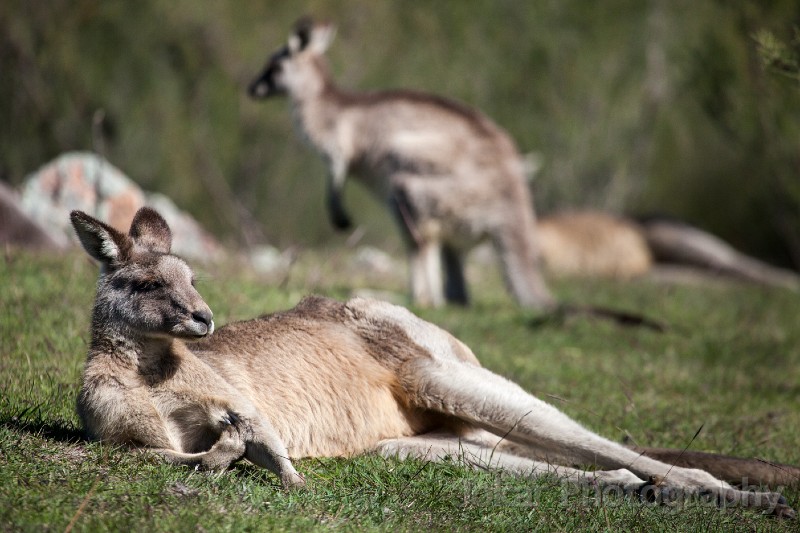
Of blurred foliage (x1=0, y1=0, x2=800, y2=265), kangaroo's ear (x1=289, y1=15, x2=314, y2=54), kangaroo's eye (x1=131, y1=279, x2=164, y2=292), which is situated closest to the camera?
kangaroo's eye (x1=131, y1=279, x2=164, y2=292)

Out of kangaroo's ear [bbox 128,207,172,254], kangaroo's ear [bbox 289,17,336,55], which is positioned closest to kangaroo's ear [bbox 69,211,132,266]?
kangaroo's ear [bbox 128,207,172,254]

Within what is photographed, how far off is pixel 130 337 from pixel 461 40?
1039 cm

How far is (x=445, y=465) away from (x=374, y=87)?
10.5 m

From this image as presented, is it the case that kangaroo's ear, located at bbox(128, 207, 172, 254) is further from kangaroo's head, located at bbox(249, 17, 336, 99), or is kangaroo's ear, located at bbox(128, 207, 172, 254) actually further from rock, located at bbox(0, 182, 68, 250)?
kangaroo's head, located at bbox(249, 17, 336, 99)

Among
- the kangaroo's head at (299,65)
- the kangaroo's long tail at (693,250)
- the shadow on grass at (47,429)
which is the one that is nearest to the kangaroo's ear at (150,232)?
the shadow on grass at (47,429)

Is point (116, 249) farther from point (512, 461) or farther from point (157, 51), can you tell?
point (157, 51)

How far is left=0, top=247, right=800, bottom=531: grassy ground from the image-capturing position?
3.15m

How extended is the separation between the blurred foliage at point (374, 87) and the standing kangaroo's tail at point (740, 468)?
6976mm

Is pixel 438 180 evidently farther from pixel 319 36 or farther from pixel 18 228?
pixel 18 228

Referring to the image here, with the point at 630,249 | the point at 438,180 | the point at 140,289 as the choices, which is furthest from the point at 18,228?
the point at 630,249

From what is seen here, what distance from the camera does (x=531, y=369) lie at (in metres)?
6.33

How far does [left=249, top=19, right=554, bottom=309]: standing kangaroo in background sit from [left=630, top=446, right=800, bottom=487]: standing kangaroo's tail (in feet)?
14.9

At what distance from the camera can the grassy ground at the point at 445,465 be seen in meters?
3.15

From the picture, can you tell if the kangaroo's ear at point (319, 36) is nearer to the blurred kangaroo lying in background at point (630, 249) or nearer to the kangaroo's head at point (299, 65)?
the kangaroo's head at point (299, 65)
